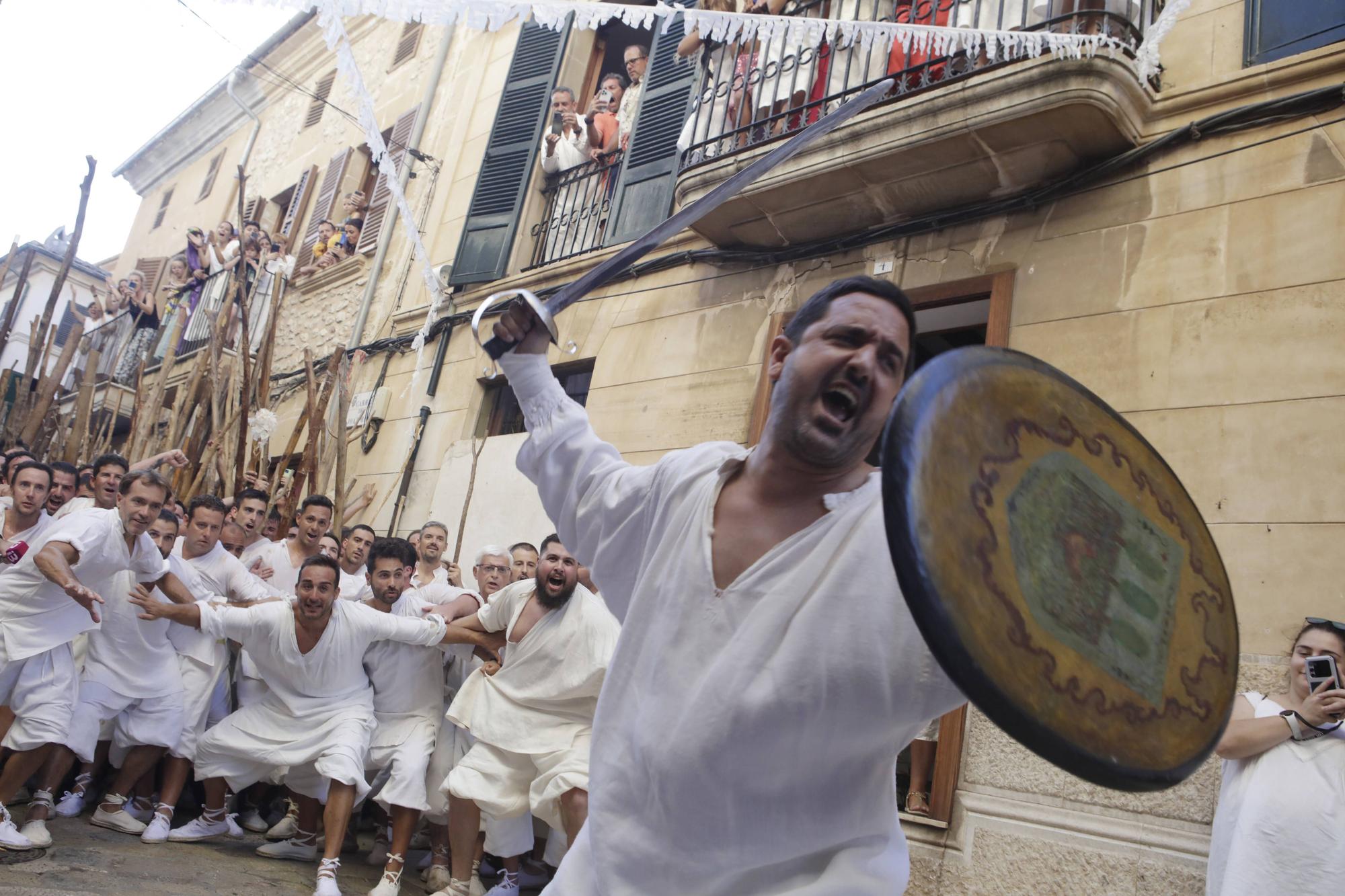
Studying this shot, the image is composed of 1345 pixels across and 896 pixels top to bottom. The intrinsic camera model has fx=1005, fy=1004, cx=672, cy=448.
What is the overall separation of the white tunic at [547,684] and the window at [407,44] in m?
11.4

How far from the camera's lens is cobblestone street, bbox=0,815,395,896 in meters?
4.19

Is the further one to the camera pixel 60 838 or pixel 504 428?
pixel 504 428

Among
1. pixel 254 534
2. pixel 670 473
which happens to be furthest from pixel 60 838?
pixel 670 473

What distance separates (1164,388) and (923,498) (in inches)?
182

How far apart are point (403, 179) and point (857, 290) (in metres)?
12.0

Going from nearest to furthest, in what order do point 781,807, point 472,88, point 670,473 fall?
1. point 781,807
2. point 670,473
3. point 472,88

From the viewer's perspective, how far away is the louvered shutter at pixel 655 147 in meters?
9.11

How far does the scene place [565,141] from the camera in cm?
Result: 1059

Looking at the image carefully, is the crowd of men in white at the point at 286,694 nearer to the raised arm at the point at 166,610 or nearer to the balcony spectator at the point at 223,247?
the raised arm at the point at 166,610

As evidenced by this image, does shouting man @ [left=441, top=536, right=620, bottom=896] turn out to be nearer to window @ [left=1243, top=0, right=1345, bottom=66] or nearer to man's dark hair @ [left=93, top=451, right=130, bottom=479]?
man's dark hair @ [left=93, top=451, right=130, bottom=479]

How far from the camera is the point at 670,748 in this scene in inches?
64.2

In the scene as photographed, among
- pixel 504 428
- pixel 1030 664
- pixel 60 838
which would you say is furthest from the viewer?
pixel 504 428

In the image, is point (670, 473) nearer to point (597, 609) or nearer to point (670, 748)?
point (670, 748)

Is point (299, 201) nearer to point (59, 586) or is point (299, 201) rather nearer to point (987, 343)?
point (59, 586)
